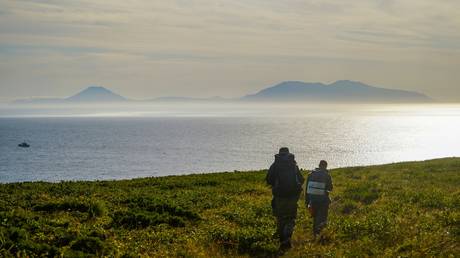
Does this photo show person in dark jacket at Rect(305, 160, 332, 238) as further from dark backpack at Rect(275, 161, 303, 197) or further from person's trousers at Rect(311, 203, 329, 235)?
dark backpack at Rect(275, 161, 303, 197)

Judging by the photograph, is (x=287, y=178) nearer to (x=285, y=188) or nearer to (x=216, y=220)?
(x=285, y=188)

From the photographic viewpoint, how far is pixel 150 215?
19828mm

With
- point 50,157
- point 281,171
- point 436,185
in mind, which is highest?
point 281,171

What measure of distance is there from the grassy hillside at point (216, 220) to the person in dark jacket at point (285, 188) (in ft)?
2.06

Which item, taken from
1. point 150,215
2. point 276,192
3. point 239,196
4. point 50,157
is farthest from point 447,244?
point 50,157

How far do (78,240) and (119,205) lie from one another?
954cm

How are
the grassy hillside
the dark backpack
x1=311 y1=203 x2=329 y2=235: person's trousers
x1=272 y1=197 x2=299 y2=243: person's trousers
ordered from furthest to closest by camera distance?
1. x1=311 y1=203 x2=329 y2=235: person's trousers
2. x1=272 y1=197 x2=299 y2=243: person's trousers
3. the dark backpack
4. the grassy hillside

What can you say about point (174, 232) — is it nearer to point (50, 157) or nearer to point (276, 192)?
point (276, 192)

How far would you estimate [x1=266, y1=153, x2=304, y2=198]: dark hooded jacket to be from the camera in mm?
14859

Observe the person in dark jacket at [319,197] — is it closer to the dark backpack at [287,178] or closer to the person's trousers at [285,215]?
the person's trousers at [285,215]

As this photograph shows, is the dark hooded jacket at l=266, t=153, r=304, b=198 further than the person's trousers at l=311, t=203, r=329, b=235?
No

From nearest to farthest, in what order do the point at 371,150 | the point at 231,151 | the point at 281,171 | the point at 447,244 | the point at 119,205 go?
the point at 447,244 → the point at 281,171 → the point at 119,205 → the point at 231,151 → the point at 371,150

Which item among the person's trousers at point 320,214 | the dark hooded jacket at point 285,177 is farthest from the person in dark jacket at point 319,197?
the dark hooded jacket at point 285,177

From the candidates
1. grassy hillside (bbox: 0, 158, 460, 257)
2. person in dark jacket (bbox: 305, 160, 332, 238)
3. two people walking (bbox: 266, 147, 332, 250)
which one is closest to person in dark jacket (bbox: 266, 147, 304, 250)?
two people walking (bbox: 266, 147, 332, 250)
